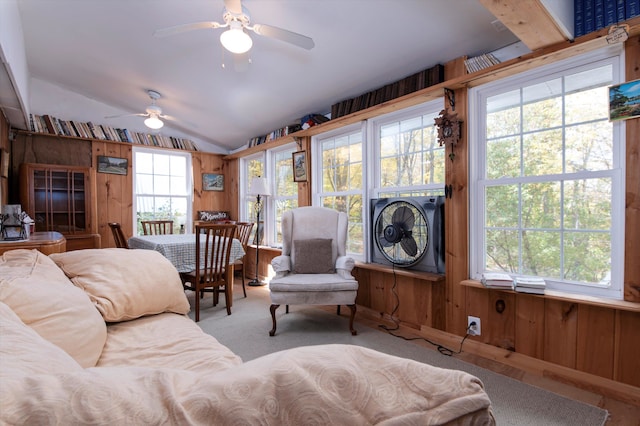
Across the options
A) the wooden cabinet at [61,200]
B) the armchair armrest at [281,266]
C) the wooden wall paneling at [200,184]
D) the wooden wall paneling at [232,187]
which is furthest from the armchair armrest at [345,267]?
the wooden cabinet at [61,200]

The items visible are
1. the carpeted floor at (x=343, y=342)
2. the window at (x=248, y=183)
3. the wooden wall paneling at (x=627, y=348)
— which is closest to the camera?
the carpeted floor at (x=343, y=342)

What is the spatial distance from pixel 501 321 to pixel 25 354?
101 inches

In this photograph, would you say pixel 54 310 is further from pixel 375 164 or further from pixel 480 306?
pixel 375 164

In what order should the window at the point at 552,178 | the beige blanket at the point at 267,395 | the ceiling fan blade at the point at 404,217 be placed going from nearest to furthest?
the beige blanket at the point at 267,395, the window at the point at 552,178, the ceiling fan blade at the point at 404,217

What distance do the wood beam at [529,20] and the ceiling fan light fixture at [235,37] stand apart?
137 centimetres

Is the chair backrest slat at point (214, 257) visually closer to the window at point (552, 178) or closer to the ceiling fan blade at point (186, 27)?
the ceiling fan blade at point (186, 27)

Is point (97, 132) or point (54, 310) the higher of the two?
point (97, 132)

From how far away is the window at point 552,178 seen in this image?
1948mm

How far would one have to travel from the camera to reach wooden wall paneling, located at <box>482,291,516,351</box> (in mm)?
2229

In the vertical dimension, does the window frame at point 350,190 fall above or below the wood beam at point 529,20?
below

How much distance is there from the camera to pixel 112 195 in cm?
461

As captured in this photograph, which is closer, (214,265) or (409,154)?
(409,154)

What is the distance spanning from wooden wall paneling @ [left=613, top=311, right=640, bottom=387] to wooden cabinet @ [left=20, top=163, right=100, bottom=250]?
5.44 meters

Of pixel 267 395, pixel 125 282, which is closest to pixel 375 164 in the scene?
pixel 125 282
